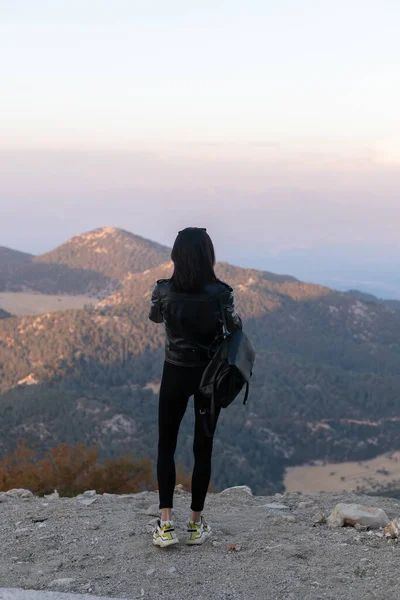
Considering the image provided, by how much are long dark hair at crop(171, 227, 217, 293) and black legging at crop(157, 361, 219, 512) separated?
0.61 meters

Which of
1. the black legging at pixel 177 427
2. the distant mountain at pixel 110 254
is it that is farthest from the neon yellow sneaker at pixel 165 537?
the distant mountain at pixel 110 254

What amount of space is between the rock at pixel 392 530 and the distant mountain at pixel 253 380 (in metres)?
38.5

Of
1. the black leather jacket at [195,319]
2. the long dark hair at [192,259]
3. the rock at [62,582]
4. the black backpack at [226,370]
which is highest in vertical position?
the long dark hair at [192,259]

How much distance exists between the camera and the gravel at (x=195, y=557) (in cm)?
394

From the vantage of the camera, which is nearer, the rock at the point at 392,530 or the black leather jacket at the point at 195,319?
the black leather jacket at the point at 195,319

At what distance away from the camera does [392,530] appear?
5.07 m

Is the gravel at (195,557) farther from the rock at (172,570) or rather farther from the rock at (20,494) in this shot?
the rock at (20,494)

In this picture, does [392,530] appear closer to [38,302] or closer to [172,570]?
[172,570]

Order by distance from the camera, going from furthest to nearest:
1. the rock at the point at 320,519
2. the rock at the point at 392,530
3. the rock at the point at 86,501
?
the rock at the point at 86,501, the rock at the point at 320,519, the rock at the point at 392,530

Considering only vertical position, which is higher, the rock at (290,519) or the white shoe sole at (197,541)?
the white shoe sole at (197,541)

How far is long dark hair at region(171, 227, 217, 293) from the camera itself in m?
4.26

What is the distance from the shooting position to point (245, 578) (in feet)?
13.4

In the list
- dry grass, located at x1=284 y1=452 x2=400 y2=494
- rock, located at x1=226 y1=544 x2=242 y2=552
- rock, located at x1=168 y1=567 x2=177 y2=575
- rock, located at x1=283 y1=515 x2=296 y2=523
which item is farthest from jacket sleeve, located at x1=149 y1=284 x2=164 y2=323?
dry grass, located at x1=284 y1=452 x2=400 y2=494

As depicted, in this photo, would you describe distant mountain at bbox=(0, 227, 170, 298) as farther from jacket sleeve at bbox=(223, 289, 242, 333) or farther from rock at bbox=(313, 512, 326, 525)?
jacket sleeve at bbox=(223, 289, 242, 333)
